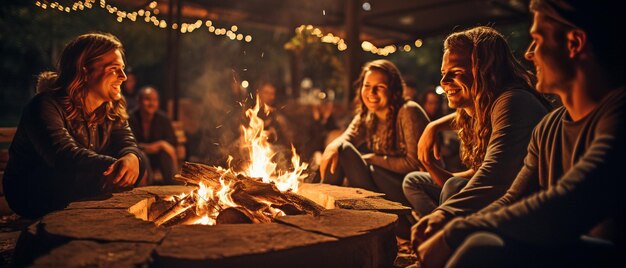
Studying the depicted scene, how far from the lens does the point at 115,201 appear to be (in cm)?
369

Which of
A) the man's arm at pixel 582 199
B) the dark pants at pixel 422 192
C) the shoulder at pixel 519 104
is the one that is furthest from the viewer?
the dark pants at pixel 422 192

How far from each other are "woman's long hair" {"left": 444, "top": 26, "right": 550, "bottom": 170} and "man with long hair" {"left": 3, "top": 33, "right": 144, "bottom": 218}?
288 cm

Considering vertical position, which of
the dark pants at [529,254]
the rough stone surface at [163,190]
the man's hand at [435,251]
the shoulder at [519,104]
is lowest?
the rough stone surface at [163,190]

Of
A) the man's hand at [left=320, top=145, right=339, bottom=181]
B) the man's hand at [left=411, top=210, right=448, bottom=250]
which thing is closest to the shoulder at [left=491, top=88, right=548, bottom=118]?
the man's hand at [left=411, top=210, right=448, bottom=250]

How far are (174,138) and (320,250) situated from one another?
6321 mm

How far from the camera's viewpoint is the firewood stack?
12.1 ft

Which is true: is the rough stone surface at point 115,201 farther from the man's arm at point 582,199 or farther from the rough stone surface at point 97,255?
the man's arm at point 582,199

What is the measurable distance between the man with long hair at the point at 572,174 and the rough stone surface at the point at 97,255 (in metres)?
1.45

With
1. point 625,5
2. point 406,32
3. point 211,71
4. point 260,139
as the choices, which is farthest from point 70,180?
point 211,71

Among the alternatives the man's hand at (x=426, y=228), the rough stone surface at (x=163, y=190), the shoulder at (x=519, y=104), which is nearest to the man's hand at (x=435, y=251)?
the man's hand at (x=426, y=228)

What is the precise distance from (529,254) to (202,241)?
1.67 metres

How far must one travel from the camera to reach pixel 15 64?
26.3 m

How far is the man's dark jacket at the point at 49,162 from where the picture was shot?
3.93m

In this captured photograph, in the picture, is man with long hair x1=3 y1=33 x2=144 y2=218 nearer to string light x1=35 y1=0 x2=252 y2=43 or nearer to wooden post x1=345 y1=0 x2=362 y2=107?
string light x1=35 y1=0 x2=252 y2=43
